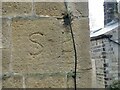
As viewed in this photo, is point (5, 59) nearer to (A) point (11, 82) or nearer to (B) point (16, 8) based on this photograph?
(A) point (11, 82)

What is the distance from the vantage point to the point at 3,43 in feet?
3.72

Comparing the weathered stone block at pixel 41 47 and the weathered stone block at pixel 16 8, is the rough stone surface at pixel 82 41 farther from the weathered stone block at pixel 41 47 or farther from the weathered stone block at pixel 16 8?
the weathered stone block at pixel 16 8

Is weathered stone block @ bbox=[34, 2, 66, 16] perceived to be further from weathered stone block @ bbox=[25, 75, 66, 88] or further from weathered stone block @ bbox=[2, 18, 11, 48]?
weathered stone block @ bbox=[25, 75, 66, 88]

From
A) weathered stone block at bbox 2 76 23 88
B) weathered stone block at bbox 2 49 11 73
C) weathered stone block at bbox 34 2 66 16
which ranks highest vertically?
weathered stone block at bbox 34 2 66 16

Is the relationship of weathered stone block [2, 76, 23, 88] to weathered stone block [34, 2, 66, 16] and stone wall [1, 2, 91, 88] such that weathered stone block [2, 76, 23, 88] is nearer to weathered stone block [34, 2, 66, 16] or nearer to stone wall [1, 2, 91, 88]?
stone wall [1, 2, 91, 88]

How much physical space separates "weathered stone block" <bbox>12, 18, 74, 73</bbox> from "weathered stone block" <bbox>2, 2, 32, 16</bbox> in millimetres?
37

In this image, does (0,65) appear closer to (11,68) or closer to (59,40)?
(11,68)

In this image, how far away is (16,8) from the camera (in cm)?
116

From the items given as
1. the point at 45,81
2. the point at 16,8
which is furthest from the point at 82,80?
the point at 16,8

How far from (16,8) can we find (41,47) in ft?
0.60

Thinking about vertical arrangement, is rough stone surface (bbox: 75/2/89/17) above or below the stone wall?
above

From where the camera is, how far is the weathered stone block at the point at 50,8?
115 centimetres

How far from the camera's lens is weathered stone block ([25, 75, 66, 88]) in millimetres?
1126

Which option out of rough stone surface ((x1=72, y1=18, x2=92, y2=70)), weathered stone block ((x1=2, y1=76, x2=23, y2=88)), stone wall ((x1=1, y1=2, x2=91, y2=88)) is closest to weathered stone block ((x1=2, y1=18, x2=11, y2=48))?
stone wall ((x1=1, y1=2, x2=91, y2=88))
